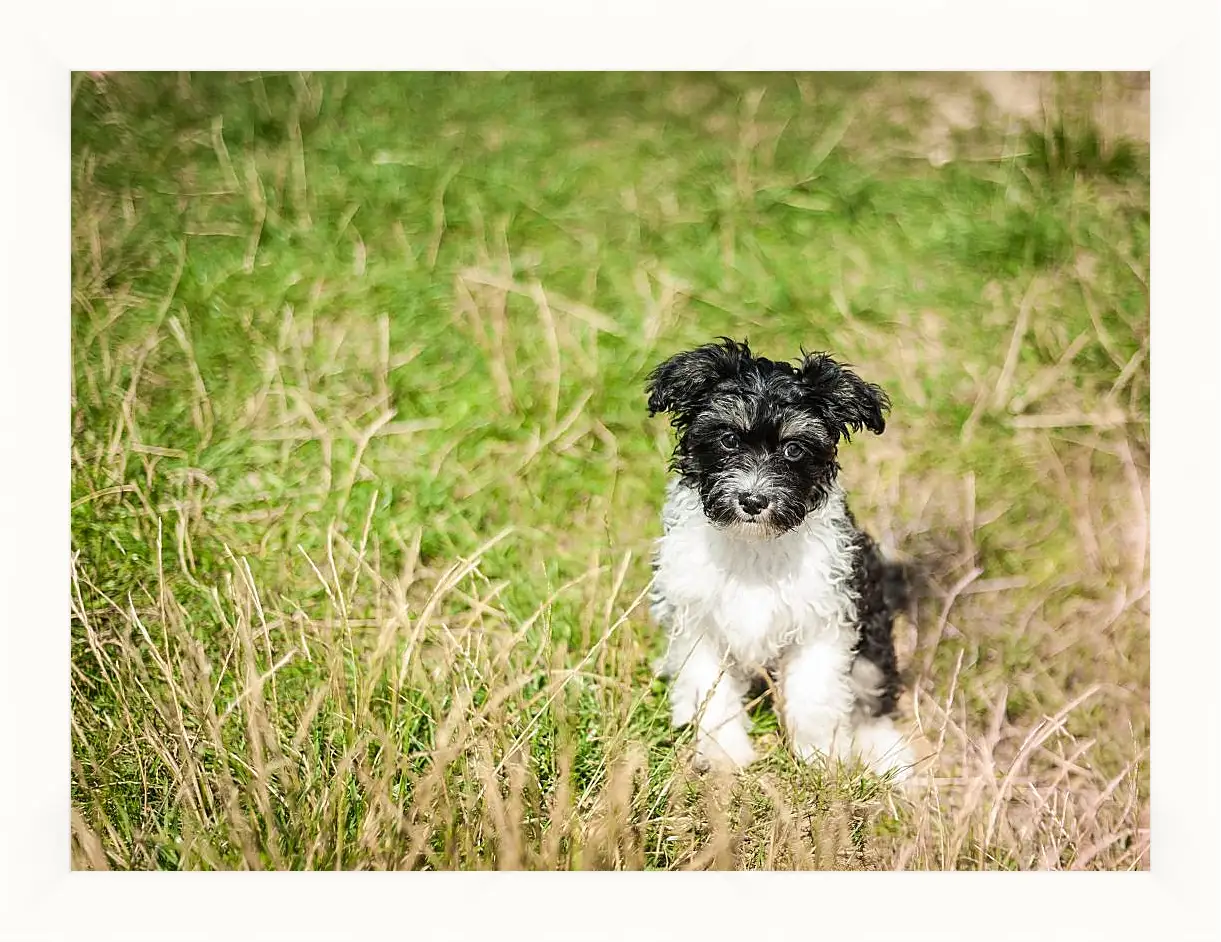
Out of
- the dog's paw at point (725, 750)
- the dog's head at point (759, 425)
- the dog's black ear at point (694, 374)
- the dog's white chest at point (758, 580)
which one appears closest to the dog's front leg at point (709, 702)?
the dog's paw at point (725, 750)

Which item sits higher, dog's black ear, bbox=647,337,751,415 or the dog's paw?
dog's black ear, bbox=647,337,751,415

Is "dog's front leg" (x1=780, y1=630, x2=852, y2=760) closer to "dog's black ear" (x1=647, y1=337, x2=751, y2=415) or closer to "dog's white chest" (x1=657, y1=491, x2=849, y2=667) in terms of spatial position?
"dog's white chest" (x1=657, y1=491, x2=849, y2=667)

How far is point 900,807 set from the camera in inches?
133

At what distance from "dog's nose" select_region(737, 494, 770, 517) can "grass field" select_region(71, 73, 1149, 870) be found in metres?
0.67

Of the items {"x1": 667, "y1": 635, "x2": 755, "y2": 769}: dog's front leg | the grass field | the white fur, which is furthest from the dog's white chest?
the grass field

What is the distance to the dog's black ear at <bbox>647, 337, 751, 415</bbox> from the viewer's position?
129 inches

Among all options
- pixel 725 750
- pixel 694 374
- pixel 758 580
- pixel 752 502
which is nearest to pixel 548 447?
pixel 694 374

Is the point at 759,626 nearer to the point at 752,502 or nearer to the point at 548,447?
the point at 752,502

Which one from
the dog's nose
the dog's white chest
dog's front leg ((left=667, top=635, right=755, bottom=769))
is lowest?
dog's front leg ((left=667, top=635, right=755, bottom=769))

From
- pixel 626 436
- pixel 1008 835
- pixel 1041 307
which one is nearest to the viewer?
pixel 1008 835
